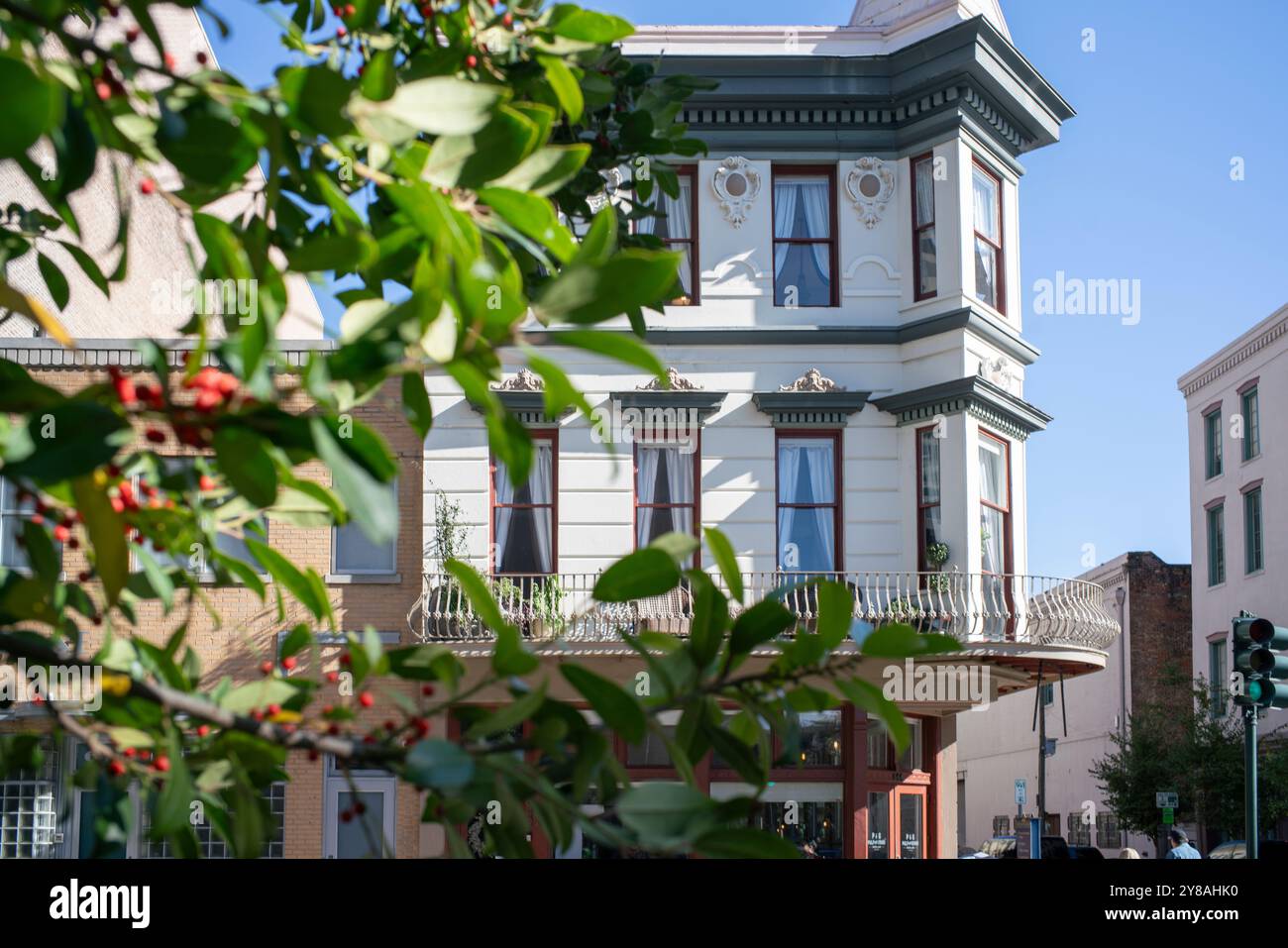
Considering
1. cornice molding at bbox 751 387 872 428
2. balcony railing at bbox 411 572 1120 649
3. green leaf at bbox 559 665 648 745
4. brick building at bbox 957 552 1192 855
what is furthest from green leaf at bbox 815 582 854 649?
brick building at bbox 957 552 1192 855

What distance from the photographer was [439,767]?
5.12 ft

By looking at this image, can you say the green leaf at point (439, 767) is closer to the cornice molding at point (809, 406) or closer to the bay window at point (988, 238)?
the cornice molding at point (809, 406)

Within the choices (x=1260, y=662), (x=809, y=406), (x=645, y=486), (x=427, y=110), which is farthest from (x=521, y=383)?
(x=427, y=110)

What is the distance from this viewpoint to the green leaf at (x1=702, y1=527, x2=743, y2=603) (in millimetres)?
1806

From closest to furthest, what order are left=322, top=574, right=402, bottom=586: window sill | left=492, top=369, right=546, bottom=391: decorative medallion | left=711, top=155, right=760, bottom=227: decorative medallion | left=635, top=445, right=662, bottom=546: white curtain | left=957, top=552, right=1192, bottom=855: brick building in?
left=492, top=369, right=546, bottom=391: decorative medallion
left=322, top=574, right=402, bottom=586: window sill
left=635, top=445, right=662, bottom=546: white curtain
left=711, top=155, right=760, bottom=227: decorative medallion
left=957, top=552, right=1192, bottom=855: brick building

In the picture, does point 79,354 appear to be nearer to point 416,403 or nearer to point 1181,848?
point 1181,848

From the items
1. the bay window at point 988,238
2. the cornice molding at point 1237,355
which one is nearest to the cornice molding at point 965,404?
the bay window at point 988,238

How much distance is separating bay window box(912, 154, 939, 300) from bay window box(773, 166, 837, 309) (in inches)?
41.8

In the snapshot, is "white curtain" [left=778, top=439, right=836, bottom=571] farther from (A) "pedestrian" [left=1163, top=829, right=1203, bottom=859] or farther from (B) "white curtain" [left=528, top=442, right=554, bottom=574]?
(A) "pedestrian" [left=1163, top=829, right=1203, bottom=859]

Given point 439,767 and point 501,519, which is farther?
point 501,519

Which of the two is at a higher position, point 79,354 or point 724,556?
point 79,354

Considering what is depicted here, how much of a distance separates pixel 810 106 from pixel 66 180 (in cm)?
1926

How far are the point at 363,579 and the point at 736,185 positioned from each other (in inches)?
280

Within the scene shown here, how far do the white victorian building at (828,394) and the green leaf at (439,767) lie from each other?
17518mm
